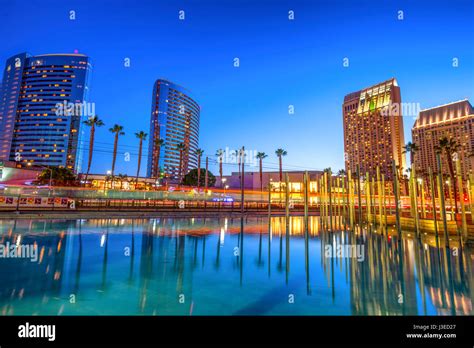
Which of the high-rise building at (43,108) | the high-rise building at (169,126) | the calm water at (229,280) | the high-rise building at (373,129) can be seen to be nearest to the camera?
the calm water at (229,280)

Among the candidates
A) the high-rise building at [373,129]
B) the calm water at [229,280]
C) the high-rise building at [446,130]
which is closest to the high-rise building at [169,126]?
the high-rise building at [373,129]

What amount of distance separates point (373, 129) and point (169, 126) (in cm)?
13299

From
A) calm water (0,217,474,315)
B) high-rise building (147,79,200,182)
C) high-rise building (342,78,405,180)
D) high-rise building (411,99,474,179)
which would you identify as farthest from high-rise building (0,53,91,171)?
high-rise building (411,99,474,179)

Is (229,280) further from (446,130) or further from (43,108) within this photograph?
(43,108)

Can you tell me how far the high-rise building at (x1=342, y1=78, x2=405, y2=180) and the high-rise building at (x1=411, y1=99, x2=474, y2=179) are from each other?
10990 millimetres

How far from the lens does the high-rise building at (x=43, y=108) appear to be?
137875 millimetres

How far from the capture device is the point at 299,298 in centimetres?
673

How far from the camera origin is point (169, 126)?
572 ft

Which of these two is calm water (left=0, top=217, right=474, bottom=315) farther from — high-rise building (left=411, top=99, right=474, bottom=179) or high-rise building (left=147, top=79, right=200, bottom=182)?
high-rise building (left=147, top=79, right=200, bottom=182)

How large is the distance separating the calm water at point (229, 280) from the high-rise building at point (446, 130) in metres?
109

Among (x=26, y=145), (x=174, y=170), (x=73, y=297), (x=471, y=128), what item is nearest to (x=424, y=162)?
(x=471, y=128)

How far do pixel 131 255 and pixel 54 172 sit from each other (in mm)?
66416

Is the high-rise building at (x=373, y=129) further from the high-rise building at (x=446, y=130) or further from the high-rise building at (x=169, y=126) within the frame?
the high-rise building at (x=169, y=126)
